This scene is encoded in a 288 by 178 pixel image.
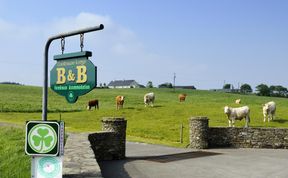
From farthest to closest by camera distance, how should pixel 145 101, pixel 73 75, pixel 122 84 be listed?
1. pixel 122 84
2. pixel 145 101
3. pixel 73 75

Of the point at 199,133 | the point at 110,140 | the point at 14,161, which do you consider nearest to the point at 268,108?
the point at 199,133

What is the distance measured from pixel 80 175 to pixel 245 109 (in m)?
23.7

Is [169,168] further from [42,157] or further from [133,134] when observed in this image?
[133,134]

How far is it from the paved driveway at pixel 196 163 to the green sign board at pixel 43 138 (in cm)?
775

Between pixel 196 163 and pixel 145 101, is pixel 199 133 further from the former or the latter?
pixel 145 101

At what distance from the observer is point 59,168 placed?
7.05 meters

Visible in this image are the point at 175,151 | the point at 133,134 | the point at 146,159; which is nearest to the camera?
the point at 146,159

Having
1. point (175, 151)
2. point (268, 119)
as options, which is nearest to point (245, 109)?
point (268, 119)

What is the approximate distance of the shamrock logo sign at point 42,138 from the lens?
6969 millimetres

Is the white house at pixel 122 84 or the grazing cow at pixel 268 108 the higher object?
the white house at pixel 122 84

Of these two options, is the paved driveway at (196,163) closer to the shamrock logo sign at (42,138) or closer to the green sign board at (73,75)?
the green sign board at (73,75)

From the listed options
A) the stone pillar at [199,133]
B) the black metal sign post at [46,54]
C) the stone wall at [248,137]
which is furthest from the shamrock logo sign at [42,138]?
the stone wall at [248,137]

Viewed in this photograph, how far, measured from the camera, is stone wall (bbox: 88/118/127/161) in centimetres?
1805

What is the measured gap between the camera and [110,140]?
61.4 ft
